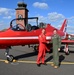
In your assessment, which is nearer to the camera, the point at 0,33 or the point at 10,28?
the point at 0,33

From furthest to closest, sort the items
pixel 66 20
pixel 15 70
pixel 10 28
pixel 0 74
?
pixel 66 20 < pixel 10 28 < pixel 15 70 < pixel 0 74

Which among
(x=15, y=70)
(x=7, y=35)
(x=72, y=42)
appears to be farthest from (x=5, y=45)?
(x=72, y=42)

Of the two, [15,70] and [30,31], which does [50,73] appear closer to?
[15,70]

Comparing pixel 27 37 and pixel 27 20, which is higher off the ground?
pixel 27 20

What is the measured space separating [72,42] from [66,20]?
755cm

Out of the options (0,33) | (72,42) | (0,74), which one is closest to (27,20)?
(0,33)

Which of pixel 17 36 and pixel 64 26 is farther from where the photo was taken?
pixel 64 26

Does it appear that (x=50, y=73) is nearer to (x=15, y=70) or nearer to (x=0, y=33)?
(x=15, y=70)

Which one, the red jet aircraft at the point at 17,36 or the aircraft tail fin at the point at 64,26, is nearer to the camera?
the red jet aircraft at the point at 17,36

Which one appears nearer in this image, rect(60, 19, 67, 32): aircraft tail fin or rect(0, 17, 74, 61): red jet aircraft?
A: rect(0, 17, 74, 61): red jet aircraft

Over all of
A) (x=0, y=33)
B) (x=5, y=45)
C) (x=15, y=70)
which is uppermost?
(x=0, y=33)

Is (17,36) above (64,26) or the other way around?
the other way around

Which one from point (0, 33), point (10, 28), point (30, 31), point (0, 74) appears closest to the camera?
point (0, 74)

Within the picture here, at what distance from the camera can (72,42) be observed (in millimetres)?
15297
